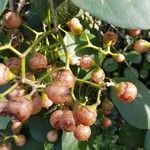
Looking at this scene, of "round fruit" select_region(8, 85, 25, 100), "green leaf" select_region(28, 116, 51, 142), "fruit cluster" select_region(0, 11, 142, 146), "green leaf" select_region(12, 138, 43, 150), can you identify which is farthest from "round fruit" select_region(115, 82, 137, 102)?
"green leaf" select_region(12, 138, 43, 150)

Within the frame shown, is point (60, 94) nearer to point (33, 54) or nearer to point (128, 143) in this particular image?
point (33, 54)

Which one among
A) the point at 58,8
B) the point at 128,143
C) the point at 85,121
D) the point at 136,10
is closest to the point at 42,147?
the point at 128,143

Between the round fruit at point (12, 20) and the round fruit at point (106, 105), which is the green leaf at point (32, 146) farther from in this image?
the round fruit at point (12, 20)

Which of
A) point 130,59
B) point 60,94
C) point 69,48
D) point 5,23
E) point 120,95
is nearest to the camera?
point 60,94

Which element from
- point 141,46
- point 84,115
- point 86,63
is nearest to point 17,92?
point 84,115

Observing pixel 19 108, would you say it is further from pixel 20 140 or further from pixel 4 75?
pixel 20 140

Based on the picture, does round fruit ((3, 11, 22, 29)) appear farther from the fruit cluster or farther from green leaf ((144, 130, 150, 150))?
green leaf ((144, 130, 150, 150))
